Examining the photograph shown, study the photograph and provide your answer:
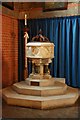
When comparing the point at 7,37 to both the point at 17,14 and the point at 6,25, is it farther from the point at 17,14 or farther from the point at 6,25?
the point at 17,14

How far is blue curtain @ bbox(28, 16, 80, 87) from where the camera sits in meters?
5.72

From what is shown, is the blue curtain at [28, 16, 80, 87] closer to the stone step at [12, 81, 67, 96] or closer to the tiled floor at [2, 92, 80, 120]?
the stone step at [12, 81, 67, 96]

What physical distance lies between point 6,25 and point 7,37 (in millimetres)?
351

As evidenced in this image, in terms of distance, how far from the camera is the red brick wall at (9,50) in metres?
5.84

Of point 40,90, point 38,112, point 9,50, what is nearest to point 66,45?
point 9,50

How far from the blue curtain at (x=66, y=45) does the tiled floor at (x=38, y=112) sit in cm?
187

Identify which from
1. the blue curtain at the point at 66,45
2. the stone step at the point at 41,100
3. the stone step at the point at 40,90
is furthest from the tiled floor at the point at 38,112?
the blue curtain at the point at 66,45

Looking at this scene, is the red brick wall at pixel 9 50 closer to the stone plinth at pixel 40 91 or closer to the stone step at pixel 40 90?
the stone plinth at pixel 40 91

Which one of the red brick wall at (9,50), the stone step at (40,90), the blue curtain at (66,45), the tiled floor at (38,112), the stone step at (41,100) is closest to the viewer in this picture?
the tiled floor at (38,112)

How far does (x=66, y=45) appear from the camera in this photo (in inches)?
231

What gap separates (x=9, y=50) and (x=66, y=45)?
5.59 ft

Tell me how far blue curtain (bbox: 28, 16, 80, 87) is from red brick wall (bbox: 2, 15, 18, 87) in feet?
3.10

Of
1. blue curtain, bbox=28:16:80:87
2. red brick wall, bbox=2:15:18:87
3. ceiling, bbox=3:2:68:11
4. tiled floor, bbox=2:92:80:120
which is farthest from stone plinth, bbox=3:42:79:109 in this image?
ceiling, bbox=3:2:68:11

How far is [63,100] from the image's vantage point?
413 centimetres
